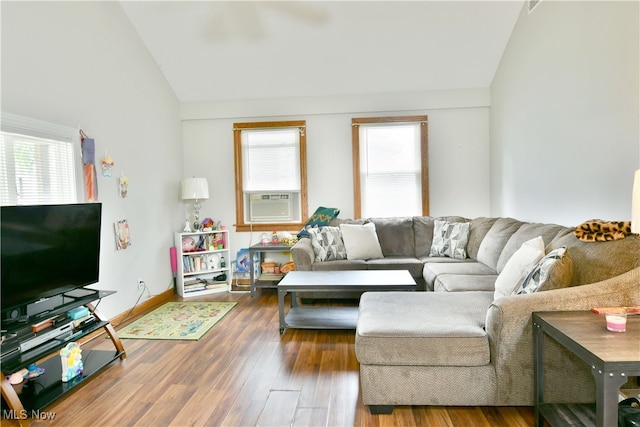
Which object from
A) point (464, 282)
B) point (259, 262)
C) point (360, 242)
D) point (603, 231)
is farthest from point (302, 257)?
point (603, 231)

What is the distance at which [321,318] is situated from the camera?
10.5 ft

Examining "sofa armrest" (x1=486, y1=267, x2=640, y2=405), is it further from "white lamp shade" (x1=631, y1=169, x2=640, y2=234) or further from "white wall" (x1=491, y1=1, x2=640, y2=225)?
"white wall" (x1=491, y1=1, x2=640, y2=225)

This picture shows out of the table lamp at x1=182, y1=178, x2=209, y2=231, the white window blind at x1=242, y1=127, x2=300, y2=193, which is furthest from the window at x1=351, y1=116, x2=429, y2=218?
the table lamp at x1=182, y1=178, x2=209, y2=231

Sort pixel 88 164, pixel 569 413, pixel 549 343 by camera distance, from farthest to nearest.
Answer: pixel 88 164, pixel 549 343, pixel 569 413

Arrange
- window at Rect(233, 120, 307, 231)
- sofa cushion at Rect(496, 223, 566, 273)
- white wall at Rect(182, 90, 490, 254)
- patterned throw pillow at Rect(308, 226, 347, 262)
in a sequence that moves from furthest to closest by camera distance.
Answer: window at Rect(233, 120, 307, 231) → white wall at Rect(182, 90, 490, 254) → patterned throw pillow at Rect(308, 226, 347, 262) → sofa cushion at Rect(496, 223, 566, 273)

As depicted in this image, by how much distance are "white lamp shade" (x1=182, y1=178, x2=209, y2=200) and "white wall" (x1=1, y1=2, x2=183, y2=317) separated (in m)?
0.19

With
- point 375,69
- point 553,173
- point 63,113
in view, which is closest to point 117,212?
point 63,113

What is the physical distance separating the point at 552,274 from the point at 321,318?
1.91 m

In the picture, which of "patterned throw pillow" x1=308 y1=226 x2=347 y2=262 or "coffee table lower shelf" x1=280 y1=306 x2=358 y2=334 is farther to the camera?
"patterned throw pillow" x1=308 y1=226 x2=347 y2=262

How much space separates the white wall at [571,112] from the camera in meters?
2.28

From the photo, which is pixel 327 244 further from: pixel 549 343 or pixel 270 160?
pixel 549 343

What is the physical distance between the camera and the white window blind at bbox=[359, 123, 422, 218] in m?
4.65

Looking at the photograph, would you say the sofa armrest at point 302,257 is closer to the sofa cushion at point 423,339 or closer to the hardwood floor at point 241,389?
the hardwood floor at point 241,389

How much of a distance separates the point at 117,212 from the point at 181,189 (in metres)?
1.26
